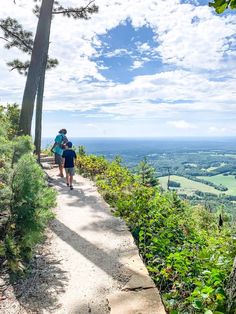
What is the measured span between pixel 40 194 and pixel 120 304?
2049 millimetres

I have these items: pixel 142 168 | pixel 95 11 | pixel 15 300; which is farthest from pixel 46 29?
pixel 142 168

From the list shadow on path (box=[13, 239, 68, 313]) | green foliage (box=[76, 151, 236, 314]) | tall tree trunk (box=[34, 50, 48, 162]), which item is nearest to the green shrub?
shadow on path (box=[13, 239, 68, 313])

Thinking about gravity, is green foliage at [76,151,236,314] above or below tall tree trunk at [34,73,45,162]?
below

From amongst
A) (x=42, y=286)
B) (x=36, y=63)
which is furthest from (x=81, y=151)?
(x=42, y=286)

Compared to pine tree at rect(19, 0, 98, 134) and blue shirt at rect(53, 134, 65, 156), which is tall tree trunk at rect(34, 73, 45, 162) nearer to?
blue shirt at rect(53, 134, 65, 156)

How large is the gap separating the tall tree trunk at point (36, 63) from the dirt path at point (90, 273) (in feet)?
→ 12.8

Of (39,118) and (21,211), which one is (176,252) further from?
(39,118)

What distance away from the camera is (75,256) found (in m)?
5.96

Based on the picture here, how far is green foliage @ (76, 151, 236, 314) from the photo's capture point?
3384 mm

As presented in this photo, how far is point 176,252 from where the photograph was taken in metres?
5.30

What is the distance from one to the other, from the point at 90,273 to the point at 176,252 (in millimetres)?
1464

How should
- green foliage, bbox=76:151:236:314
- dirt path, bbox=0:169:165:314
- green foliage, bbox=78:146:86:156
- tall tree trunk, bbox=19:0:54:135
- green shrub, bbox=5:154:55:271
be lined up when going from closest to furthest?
green foliage, bbox=76:151:236:314 → dirt path, bbox=0:169:165:314 → green shrub, bbox=5:154:55:271 → tall tree trunk, bbox=19:0:54:135 → green foliage, bbox=78:146:86:156

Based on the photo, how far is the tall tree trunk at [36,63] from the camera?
9945 mm

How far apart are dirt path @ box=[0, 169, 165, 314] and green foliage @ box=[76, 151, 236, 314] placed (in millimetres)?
271
